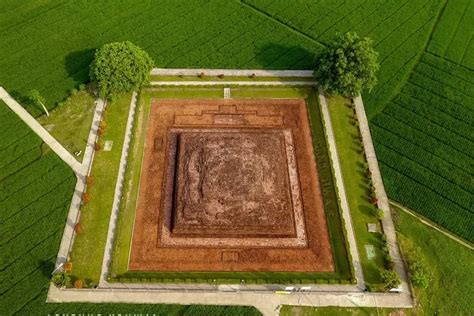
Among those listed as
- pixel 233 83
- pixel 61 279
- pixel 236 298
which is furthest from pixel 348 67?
pixel 61 279

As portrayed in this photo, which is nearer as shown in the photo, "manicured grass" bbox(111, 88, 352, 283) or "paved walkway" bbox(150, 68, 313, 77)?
"manicured grass" bbox(111, 88, 352, 283)

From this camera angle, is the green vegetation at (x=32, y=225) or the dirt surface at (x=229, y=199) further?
the dirt surface at (x=229, y=199)

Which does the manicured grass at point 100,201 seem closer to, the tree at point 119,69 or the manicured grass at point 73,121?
the manicured grass at point 73,121

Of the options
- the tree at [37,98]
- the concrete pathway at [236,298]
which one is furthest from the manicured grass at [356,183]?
the tree at [37,98]

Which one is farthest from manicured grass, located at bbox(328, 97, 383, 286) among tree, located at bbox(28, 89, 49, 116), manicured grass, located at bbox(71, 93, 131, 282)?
tree, located at bbox(28, 89, 49, 116)

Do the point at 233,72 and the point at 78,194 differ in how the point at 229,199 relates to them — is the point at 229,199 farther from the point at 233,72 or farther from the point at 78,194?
the point at 233,72

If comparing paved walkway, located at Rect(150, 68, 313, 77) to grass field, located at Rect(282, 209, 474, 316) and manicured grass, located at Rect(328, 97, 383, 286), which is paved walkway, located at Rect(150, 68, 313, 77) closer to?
manicured grass, located at Rect(328, 97, 383, 286)
